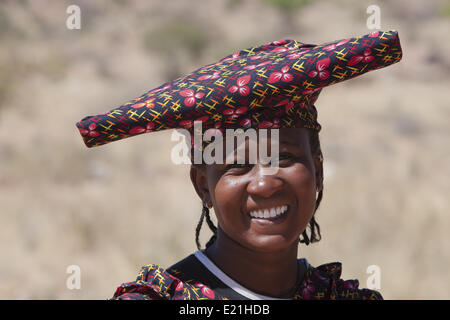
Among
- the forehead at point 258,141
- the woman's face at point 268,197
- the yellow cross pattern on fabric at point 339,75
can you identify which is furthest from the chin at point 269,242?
the yellow cross pattern on fabric at point 339,75

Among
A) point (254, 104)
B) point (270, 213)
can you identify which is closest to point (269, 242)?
point (270, 213)

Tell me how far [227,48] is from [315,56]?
16605 mm

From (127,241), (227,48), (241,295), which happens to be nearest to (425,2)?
(227,48)

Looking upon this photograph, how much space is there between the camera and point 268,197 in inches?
65.5

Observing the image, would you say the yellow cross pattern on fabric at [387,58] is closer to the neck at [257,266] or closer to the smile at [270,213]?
the smile at [270,213]

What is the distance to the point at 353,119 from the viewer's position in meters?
11.0

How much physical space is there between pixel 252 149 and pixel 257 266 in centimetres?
39

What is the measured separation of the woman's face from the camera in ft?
5.48

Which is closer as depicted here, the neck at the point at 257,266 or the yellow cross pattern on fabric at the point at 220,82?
the yellow cross pattern on fabric at the point at 220,82

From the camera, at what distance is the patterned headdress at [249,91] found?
152cm

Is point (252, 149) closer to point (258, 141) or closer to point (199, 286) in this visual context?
point (258, 141)

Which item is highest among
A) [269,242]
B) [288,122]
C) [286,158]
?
[288,122]

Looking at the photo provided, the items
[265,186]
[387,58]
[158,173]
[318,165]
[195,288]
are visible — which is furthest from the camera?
[158,173]

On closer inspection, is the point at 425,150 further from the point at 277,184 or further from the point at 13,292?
the point at 277,184
